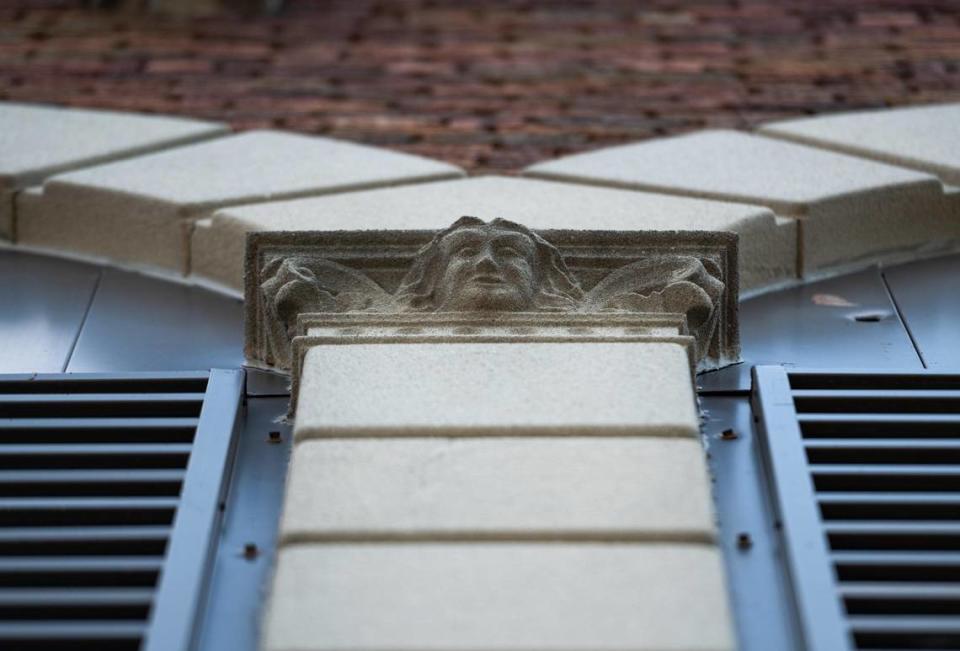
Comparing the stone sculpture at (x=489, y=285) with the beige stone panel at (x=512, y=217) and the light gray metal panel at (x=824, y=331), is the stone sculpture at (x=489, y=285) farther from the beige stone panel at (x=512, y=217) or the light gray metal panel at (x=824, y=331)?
the beige stone panel at (x=512, y=217)

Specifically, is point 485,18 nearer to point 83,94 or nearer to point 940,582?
point 83,94

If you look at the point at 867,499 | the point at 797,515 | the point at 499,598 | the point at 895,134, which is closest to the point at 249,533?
the point at 499,598

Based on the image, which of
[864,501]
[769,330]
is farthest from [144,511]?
[769,330]

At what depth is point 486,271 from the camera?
3.65m

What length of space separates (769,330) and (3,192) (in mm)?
A: 1885

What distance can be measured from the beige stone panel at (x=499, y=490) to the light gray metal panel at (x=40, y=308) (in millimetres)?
1003

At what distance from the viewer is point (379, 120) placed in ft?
18.3

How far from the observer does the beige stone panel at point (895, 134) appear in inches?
190

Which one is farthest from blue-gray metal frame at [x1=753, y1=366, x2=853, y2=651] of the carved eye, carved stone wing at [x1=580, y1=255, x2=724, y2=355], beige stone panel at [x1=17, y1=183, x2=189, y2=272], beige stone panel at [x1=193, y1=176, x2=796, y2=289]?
beige stone panel at [x1=17, y1=183, x2=189, y2=272]

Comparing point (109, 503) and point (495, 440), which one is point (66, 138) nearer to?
point (109, 503)

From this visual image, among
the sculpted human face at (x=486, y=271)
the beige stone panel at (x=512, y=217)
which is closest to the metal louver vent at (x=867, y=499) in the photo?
the sculpted human face at (x=486, y=271)

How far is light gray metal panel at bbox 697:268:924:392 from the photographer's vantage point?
3.90 meters

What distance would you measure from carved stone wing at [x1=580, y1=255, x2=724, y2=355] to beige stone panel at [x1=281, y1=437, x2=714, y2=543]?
60 centimetres

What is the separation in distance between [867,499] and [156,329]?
1635 mm
